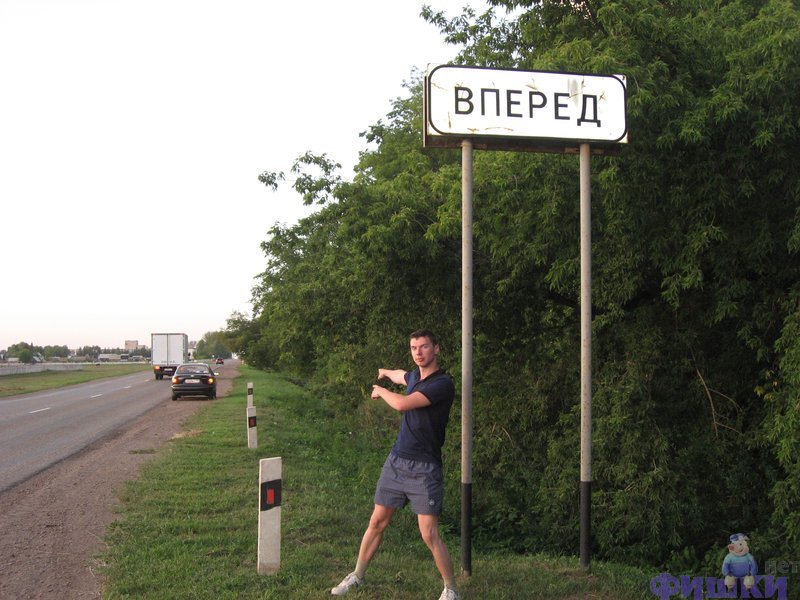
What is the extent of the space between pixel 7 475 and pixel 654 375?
8.82 meters

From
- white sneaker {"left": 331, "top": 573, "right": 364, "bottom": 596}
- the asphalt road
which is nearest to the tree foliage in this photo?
white sneaker {"left": 331, "top": 573, "right": 364, "bottom": 596}

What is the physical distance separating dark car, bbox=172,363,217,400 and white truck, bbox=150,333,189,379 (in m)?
25.8

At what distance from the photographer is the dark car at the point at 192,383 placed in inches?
1108

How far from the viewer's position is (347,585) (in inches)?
194

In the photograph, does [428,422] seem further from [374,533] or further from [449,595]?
[449,595]

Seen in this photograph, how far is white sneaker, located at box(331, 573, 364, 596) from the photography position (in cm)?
488

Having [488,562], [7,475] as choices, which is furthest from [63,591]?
[7,475]

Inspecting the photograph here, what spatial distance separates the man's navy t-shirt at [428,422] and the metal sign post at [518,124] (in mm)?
868

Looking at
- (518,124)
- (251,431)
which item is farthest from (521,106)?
(251,431)

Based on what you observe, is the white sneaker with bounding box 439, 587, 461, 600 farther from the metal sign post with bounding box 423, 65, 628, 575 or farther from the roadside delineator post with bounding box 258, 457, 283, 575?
the roadside delineator post with bounding box 258, 457, 283, 575

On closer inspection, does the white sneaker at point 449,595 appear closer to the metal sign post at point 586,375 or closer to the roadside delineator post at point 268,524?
the roadside delineator post at point 268,524

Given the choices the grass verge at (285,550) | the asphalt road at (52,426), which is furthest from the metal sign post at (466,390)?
the asphalt road at (52,426)

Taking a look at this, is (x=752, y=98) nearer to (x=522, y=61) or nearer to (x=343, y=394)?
(x=522, y=61)

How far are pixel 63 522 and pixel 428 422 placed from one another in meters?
4.70
